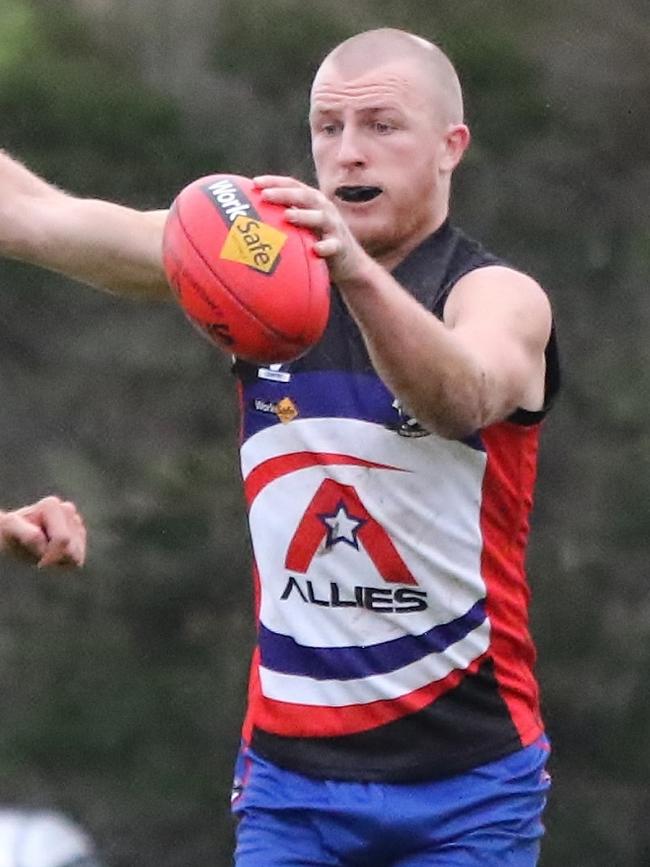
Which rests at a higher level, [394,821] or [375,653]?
[375,653]

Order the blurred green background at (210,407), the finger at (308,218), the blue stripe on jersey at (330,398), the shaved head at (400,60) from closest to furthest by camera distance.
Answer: the finger at (308,218) → the blue stripe on jersey at (330,398) → the shaved head at (400,60) → the blurred green background at (210,407)

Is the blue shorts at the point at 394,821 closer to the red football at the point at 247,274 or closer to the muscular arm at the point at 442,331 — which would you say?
the muscular arm at the point at 442,331

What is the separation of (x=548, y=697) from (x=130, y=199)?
1.80 m

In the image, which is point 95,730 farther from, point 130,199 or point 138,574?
point 130,199

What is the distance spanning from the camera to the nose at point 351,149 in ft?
11.1

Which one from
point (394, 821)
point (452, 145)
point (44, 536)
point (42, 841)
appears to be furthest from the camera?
point (42, 841)

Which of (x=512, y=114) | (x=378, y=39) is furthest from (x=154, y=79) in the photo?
(x=378, y=39)

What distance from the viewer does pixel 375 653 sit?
3.38 meters

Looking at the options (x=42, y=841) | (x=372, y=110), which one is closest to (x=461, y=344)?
(x=372, y=110)

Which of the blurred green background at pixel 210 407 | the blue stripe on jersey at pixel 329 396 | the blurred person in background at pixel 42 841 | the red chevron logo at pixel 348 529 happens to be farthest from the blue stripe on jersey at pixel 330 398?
the blurred green background at pixel 210 407

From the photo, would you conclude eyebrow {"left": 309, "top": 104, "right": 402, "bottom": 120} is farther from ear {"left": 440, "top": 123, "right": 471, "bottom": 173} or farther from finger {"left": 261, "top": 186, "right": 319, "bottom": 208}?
finger {"left": 261, "top": 186, "right": 319, "bottom": 208}

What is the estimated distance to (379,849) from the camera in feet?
11.1

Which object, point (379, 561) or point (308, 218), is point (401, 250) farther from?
point (308, 218)

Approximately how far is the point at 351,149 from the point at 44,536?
824 millimetres
